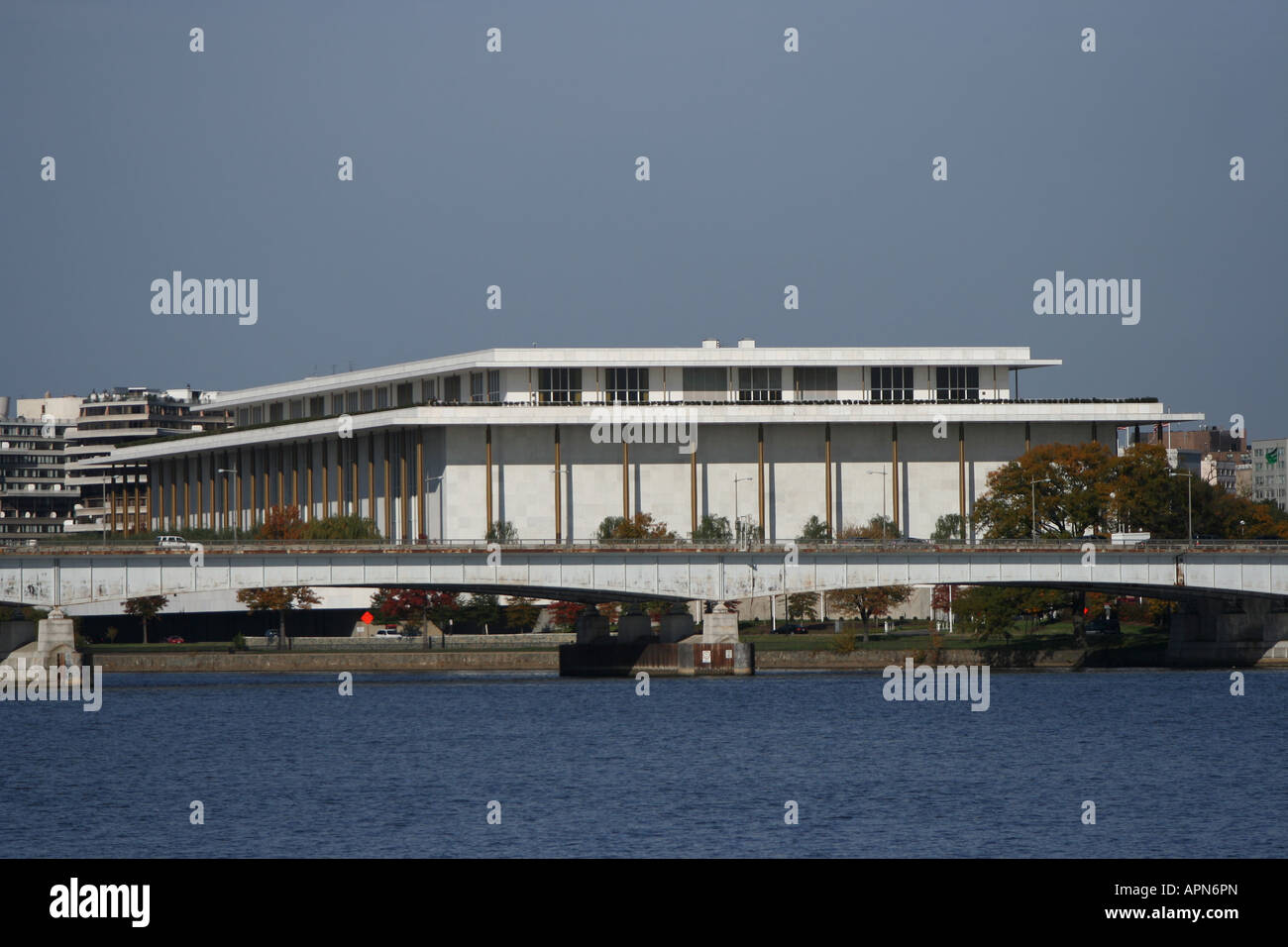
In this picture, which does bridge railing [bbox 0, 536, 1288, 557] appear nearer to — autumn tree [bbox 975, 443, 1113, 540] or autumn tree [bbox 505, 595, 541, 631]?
autumn tree [bbox 975, 443, 1113, 540]

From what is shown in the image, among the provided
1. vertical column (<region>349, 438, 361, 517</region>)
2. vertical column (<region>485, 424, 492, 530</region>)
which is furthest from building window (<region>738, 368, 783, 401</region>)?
vertical column (<region>349, 438, 361, 517</region>)

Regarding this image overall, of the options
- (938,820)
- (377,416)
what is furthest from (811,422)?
(938,820)

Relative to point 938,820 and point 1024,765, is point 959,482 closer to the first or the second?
point 1024,765

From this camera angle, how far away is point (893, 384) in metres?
162

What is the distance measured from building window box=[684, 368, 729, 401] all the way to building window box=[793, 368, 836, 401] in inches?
241

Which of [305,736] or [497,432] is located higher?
[497,432]

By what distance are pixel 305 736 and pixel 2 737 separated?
12.5m

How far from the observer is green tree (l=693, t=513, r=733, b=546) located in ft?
455

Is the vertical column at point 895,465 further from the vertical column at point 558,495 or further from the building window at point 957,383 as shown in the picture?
the vertical column at point 558,495

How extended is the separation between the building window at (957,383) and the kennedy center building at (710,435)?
0.15 metres

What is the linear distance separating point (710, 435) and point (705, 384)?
7.35 m

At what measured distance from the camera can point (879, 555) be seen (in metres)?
106

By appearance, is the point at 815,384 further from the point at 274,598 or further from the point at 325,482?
the point at 274,598
